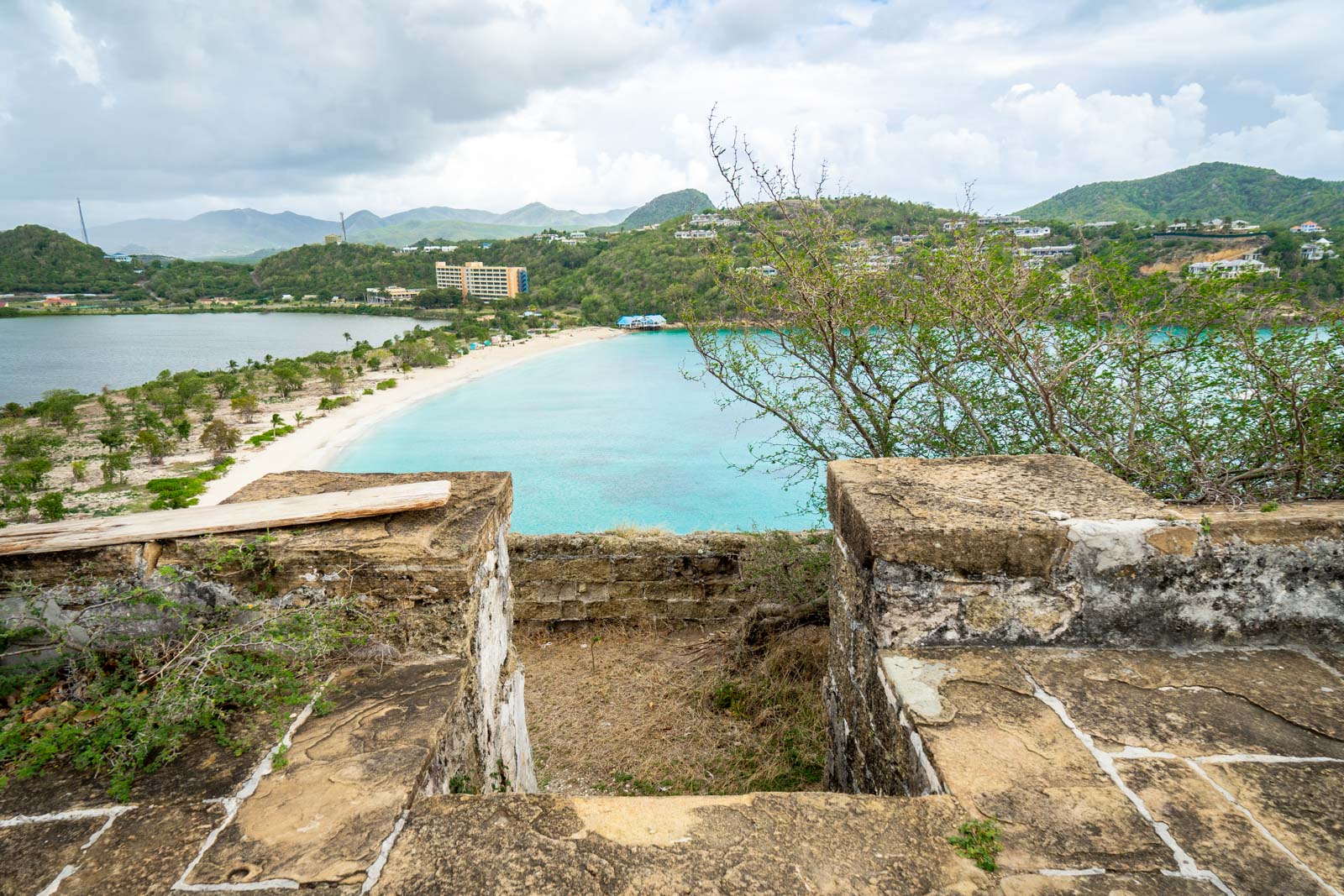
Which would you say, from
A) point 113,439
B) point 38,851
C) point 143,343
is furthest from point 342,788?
point 143,343

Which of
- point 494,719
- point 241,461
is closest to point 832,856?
point 494,719

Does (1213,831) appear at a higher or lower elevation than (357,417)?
higher

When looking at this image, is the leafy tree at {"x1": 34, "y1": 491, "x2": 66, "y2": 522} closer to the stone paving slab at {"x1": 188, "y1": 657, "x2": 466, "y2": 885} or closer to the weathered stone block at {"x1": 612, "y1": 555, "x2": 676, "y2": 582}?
the weathered stone block at {"x1": 612, "y1": 555, "x2": 676, "y2": 582}

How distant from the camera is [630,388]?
133ft

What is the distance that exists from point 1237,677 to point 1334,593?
44 centimetres

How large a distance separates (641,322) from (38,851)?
2077 inches

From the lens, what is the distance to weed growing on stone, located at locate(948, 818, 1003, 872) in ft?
3.78

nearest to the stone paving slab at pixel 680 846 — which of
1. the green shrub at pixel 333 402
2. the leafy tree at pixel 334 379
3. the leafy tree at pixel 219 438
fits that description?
the leafy tree at pixel 219 438

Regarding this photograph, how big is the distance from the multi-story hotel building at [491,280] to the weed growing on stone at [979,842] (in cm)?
8046

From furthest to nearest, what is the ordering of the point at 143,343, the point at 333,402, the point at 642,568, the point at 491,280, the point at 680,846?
1. the point at 491,280
2. the point at 143,343
3. the point at 333,402
4. the point at 642,568
5. the point at 680,846

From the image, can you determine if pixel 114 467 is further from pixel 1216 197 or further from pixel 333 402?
pixel 1216 197

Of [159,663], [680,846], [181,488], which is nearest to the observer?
[680,846]

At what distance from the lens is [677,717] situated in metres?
3.94

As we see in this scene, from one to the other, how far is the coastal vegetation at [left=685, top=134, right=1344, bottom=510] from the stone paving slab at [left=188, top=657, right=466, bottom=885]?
297cm
